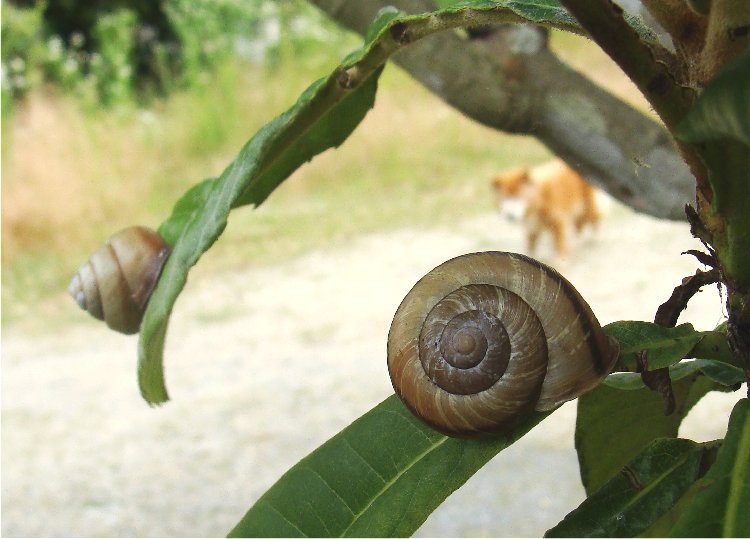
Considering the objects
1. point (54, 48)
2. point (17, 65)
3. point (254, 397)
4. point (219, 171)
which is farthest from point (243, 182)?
point (54, 48)

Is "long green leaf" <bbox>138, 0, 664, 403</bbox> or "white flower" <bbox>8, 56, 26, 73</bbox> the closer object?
"long green leaf" <bbox>138, 0, 664, 403</bbox>

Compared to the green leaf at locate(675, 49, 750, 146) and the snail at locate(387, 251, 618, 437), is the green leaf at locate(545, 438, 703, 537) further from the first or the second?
the green leaf at locate(675, 49, 750, 146)

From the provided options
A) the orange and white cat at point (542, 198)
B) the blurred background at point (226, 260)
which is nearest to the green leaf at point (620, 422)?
the blurred background at point (226, 260)

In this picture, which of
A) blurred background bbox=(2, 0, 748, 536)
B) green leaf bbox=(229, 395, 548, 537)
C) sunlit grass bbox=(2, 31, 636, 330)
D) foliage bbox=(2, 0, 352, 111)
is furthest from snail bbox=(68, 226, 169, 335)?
foliage bbox=(2, 0, 352, 111)

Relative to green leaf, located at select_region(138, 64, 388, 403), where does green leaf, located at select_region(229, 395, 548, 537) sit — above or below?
below

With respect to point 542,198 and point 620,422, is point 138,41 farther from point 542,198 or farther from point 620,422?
point 620,422
